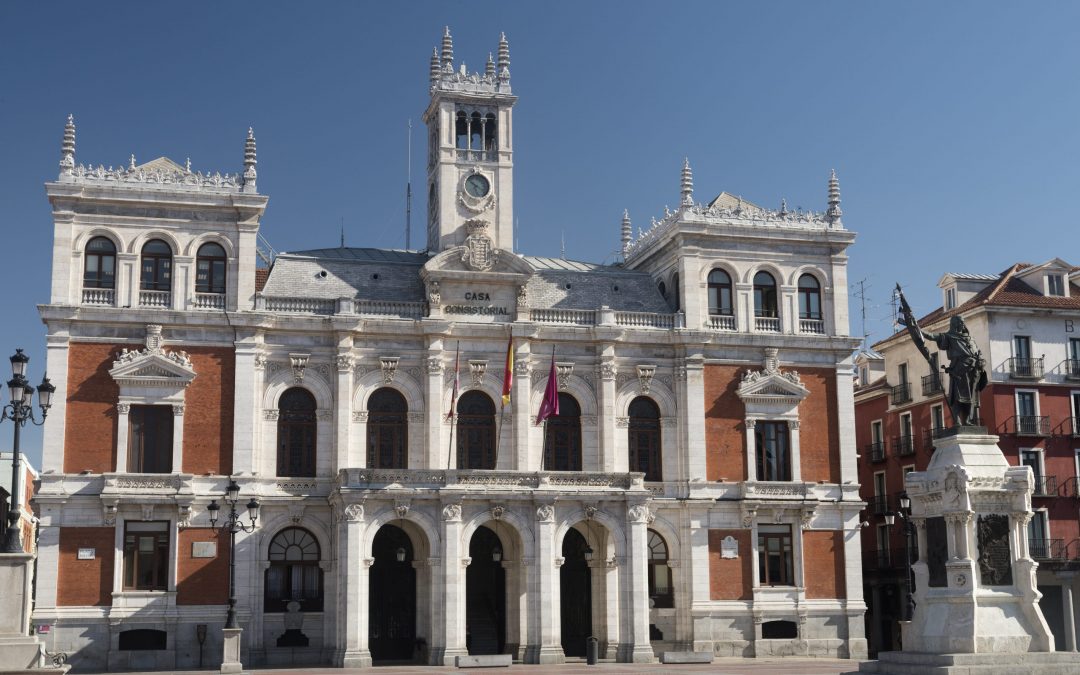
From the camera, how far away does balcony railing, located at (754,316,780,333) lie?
5688 centimetres

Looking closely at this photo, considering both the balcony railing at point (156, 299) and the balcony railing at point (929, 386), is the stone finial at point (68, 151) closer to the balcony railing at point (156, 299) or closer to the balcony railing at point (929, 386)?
the balcony railing at point (156, 299)

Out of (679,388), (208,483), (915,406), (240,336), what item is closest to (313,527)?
(208,483)

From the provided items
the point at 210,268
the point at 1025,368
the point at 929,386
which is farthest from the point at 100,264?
the point at 1025,368

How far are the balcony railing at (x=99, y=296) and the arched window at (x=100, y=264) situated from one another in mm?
271

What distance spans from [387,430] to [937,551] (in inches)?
985

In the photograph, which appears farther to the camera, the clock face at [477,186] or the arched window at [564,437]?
the clock face at [477,186]

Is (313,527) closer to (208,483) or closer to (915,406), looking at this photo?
(208,483)

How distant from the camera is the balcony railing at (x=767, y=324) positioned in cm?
5688

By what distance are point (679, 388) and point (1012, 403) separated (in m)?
16.5

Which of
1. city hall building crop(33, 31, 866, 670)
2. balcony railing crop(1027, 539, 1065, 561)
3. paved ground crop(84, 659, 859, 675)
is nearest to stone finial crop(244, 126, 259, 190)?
city hall building crop(33, 31, 866, 670)

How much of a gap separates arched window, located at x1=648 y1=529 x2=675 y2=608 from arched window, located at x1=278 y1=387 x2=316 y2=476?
14.0 meters

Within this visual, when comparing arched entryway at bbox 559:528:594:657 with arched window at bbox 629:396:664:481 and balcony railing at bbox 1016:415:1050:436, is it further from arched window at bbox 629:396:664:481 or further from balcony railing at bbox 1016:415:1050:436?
balcony railing at bbox 1016:415:1050:436

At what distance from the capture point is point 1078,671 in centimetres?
3177

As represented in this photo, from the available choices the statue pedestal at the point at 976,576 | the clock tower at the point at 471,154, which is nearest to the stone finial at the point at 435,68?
the clock tower at the point at 471,154
